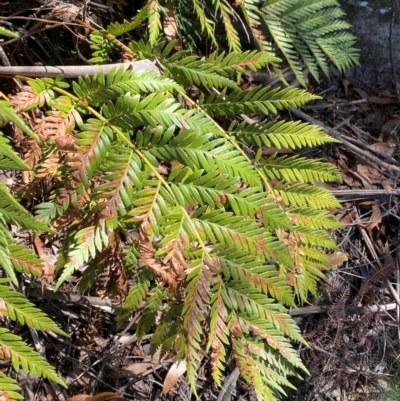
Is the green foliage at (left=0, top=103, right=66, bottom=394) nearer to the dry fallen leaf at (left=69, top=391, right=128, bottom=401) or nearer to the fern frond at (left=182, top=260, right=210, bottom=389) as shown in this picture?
the fern frond at (left=182, top=260, right=210, bottom=389)

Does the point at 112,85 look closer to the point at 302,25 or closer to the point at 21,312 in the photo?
the point at 21,312

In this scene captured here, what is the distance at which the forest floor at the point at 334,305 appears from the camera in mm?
1879

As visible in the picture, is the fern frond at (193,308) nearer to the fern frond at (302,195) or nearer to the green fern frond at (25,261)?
the green fern frond at (25,261)

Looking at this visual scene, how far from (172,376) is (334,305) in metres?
0.78

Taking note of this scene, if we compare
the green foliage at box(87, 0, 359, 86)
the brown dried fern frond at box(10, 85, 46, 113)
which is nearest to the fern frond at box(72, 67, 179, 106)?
the brown dried fern frond at box(10, 85, 46, 113)

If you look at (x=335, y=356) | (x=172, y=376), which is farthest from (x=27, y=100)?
(x=335, y=356)

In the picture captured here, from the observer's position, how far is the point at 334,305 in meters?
2.22

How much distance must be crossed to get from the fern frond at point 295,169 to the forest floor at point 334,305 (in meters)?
0.65

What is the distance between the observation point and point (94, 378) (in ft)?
6.19

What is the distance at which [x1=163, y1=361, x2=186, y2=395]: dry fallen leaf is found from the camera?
1952 millimetres

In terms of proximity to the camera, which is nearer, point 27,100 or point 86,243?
point 86,243

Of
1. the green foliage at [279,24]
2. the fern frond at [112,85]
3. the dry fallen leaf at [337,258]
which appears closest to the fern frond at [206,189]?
the fern frond at [112,85]

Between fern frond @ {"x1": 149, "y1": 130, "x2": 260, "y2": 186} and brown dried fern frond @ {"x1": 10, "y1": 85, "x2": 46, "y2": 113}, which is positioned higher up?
brown dried fern frond @ {"x1": 10, "y1": 85, "x2": 46, "y2": 113}

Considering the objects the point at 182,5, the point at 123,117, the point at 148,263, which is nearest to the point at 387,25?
the point at 182,5
